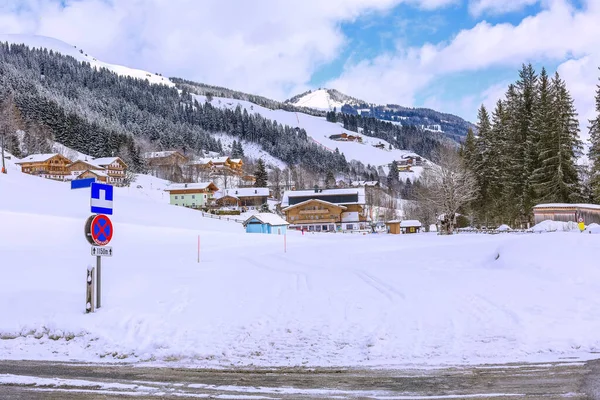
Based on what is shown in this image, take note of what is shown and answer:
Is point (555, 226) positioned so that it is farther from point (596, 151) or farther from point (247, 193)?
point (247, 193)

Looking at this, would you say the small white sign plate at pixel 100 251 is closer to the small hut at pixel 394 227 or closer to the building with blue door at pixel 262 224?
the building with blue door at pixel 262 224

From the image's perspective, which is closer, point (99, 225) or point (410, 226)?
point (99, 225)

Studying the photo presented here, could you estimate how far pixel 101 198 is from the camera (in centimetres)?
1092

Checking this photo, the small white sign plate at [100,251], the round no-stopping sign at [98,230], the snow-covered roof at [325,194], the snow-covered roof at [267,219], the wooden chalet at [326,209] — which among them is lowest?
the small white sign plate at [100,251]

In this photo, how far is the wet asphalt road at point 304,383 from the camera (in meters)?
5.80

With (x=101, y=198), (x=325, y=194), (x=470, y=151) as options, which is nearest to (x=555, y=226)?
(x=470, y=151)

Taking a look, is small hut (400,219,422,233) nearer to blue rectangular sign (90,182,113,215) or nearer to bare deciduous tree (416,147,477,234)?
bare deciduous tree (416,147,477,234)

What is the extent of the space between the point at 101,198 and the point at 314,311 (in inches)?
239

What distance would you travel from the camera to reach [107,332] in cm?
920

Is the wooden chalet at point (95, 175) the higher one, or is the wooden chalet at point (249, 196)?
the wooden chalet at point (95, 175)

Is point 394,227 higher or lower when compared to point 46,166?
lower

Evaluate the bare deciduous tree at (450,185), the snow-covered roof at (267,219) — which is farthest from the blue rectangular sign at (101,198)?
the bare deciduous tree at (450,185)

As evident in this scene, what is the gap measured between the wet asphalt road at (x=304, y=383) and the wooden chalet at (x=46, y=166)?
11238cm

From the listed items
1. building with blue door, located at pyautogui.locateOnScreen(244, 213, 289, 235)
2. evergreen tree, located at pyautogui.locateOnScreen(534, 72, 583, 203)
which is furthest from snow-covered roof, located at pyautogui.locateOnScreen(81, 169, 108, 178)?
evergreen tree, located at pyautogui.locateOnScreen(534, 72, 583, 203)
